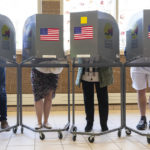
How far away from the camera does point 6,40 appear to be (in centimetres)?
267

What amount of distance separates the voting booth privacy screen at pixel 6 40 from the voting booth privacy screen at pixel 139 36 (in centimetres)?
115

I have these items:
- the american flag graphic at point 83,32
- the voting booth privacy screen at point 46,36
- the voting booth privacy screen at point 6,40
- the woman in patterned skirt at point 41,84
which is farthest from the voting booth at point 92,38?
the voting booth privacy screen at point 6,40

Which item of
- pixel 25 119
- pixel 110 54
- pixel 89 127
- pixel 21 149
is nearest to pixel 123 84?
pixel 110 54

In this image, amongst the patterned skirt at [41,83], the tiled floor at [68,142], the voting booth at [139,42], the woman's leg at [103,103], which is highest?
the voting booth at [139,42]

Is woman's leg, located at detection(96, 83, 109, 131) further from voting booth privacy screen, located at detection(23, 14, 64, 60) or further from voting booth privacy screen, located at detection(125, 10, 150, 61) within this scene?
voting booth privacy screen, located at detection(23, 14, 64, 60)

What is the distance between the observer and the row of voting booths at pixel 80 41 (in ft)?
8.14

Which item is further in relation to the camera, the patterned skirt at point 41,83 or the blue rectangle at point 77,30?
the patterned skirt at point 41,83

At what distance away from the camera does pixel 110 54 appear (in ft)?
8.52

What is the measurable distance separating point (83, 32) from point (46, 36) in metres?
0.36

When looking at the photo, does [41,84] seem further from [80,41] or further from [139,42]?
[139,42]

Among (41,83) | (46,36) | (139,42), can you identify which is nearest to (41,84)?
(41,83)

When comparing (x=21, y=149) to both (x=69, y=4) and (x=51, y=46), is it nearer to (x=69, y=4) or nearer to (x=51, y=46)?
(x=51, y=46)

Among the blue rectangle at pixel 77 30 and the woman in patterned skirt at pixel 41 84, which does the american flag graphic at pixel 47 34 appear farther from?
the woman in patterned skirt at pixel 41 84

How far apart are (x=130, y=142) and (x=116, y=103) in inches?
74.6
